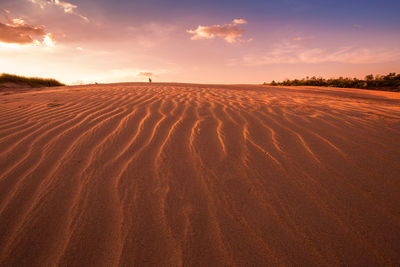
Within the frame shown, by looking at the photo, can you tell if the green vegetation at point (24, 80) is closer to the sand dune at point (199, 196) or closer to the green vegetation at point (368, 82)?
the sand dune at point (199, 196)

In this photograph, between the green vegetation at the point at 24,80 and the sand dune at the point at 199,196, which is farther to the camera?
the green vegetation at the point at 24,80

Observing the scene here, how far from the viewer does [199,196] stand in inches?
53.8

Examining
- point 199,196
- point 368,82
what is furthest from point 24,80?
point 368,82

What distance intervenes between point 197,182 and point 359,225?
104cm

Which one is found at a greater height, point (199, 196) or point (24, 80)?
point (24, 80)

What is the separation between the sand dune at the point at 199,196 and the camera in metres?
1.00

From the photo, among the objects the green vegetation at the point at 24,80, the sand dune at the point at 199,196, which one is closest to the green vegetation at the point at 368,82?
the sand dune at the point at 199,196

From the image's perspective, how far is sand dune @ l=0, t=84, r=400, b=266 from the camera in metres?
1.00

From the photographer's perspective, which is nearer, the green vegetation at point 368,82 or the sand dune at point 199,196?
the sand dune at point 199,196

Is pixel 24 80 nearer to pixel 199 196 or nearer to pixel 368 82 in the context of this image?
pixel 199 196

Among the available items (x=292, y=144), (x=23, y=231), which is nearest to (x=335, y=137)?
(x=292, y=144)

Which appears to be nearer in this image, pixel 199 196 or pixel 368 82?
pixel 199 196

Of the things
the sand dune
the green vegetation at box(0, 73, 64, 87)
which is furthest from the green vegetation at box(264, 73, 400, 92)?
the green vegetation at box(0, 73, 64, 87)

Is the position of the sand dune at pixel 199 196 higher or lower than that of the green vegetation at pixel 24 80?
lower
